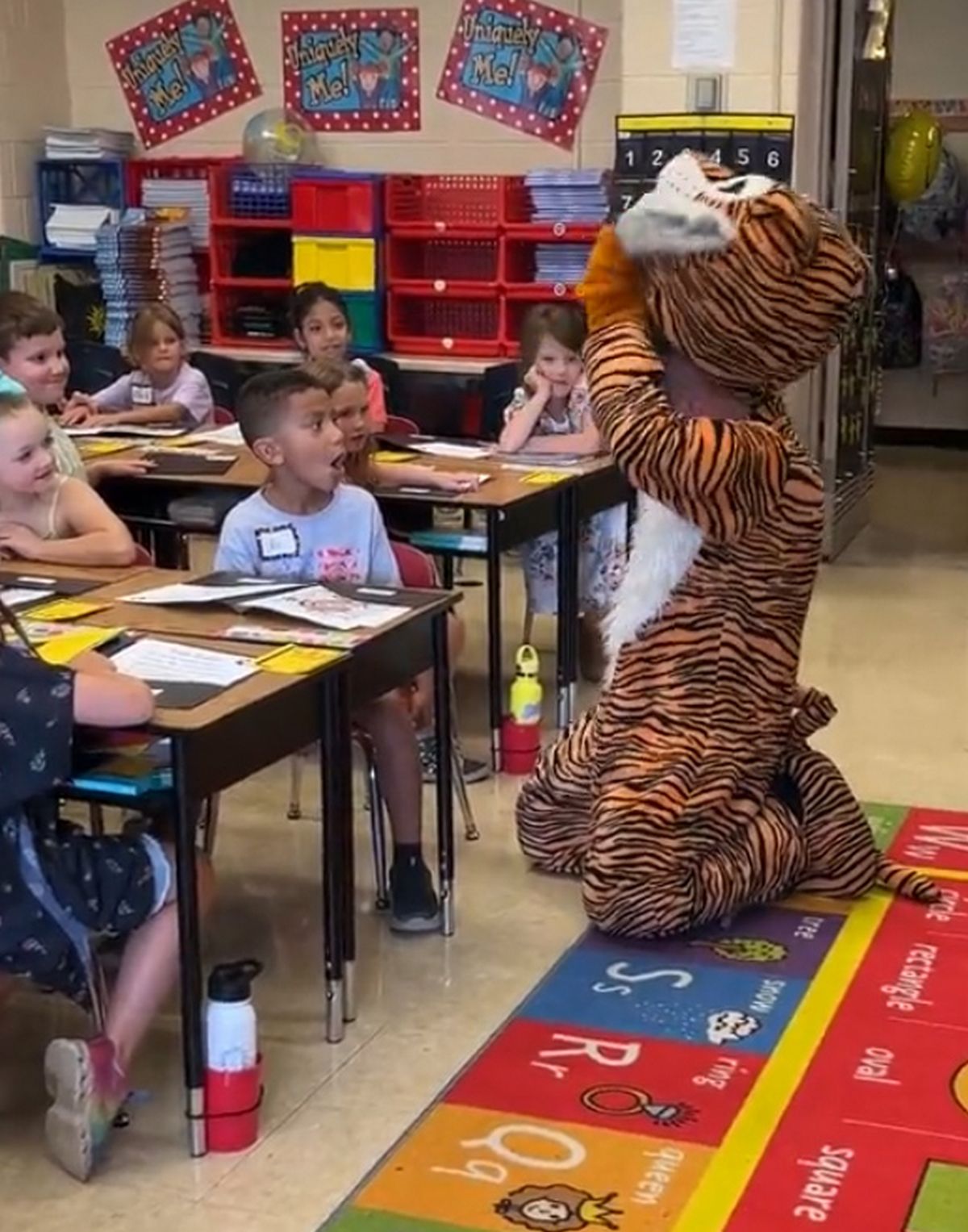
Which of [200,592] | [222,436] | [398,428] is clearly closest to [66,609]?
[200,592]

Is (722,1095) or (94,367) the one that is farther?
(94,367)

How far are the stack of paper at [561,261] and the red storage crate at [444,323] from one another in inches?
8.4

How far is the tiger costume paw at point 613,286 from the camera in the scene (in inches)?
131

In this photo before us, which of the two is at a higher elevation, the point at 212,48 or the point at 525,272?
the point at 212,48

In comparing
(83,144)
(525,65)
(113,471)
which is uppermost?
(525,65)

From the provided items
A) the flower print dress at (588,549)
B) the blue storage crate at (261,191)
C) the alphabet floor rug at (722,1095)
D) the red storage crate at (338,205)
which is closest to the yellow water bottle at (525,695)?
the flower print dress at (588,549)

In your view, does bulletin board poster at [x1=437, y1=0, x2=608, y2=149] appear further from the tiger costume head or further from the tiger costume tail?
the tiger costume tail

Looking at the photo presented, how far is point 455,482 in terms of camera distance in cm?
419

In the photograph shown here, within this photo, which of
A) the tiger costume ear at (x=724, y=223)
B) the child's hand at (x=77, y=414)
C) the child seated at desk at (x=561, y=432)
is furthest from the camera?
the child's hand at (x=77, y=414)

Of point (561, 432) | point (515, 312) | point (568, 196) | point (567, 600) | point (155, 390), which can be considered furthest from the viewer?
point (515, 312)

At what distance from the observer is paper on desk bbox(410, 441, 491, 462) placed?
463cm

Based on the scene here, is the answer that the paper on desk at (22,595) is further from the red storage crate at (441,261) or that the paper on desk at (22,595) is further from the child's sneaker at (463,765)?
the red storage crate at (441,261)

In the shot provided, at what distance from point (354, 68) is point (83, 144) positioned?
1.12m

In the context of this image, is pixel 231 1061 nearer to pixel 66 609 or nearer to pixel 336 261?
pixel 66 609
